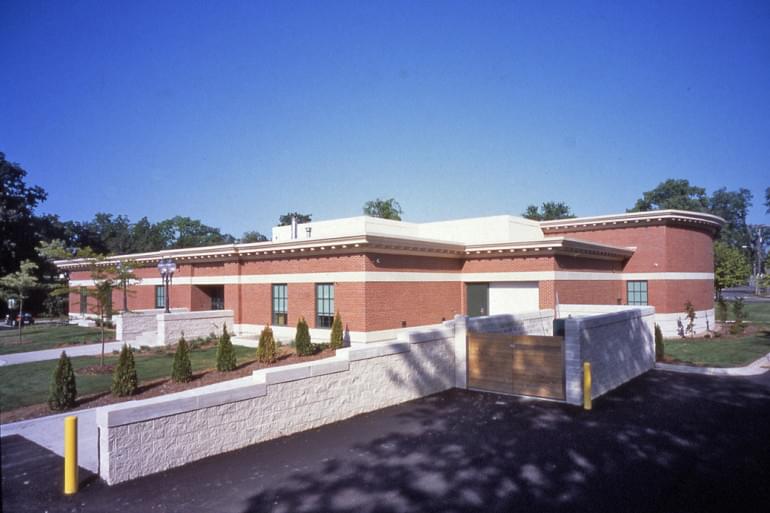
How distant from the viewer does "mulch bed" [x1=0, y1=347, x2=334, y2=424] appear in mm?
10952

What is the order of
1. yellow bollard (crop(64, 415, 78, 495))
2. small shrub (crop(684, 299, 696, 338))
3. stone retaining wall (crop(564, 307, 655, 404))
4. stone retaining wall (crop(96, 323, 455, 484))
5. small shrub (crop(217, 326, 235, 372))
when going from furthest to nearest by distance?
1. small shrub (crop(684, 299, 696, 338))
2. small shrub (crop(217, 326, 235, 372))
3. stone retaining wall (crop(564, 307, 655, 404))
4. stone retaining wall (crop(96, 323, 455, 484))
5. yellow bollard (crop(64, 415, 78, 495))

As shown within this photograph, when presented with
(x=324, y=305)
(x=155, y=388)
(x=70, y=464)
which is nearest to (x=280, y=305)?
(x=324, y=305)

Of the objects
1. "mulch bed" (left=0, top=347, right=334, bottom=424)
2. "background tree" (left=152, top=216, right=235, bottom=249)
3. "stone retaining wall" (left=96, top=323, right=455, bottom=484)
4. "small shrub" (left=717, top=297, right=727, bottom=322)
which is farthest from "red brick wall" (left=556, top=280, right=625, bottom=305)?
"background tree" (left=152, top=216, right=235, bottom=249)

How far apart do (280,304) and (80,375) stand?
9141 millimetres

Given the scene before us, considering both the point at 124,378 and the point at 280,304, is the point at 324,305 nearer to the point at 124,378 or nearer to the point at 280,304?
the point at 280,304

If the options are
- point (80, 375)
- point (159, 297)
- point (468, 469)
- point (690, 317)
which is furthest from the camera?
point (159, 297)

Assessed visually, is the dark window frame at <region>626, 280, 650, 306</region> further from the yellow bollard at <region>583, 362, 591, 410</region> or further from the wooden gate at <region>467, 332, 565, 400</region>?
the yellow bollard at <region>583, 362, 591, 410</region>

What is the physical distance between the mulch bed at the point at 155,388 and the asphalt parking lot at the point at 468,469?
172 centimetres

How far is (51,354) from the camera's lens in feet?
64.0

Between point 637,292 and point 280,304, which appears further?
point 637,292

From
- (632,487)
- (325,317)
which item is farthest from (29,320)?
(632,487)

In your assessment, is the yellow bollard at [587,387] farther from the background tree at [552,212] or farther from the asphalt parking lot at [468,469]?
the background tree at [552,212]

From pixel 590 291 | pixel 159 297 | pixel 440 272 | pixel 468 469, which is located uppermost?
pixel 440 272

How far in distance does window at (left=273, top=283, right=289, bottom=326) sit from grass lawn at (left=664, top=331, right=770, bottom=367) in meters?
16.3
